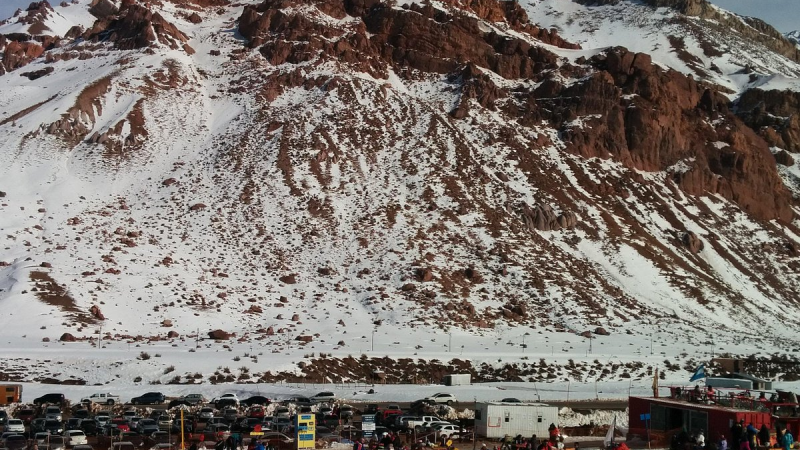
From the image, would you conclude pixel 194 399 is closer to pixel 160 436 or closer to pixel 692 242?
pixel 160 436

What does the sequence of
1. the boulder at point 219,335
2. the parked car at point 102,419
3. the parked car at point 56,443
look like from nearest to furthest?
1. the parked car at point 56,443
2. the parked car at point 102,419
3. the boulder at point 219,335

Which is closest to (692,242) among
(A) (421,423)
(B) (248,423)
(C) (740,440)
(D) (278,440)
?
(A) (421,423)

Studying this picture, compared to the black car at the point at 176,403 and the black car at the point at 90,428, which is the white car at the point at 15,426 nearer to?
the black car at the point at 90,428

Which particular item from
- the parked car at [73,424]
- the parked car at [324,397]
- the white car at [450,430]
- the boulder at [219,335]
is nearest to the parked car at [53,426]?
the parked car at [73,424]

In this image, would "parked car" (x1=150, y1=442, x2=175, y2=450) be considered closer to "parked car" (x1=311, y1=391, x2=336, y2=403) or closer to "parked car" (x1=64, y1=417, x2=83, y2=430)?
"parked car" (x1=64, y1=417, x2=83, y2=430)

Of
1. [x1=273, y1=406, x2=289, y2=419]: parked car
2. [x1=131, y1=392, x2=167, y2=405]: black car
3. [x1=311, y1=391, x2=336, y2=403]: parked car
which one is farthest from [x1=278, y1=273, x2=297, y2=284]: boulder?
[x1=273, y1=406, x2=289, y2=419]: parked car

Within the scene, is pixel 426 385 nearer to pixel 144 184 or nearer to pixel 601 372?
pixel 601 372
